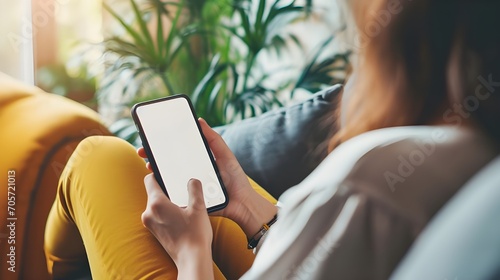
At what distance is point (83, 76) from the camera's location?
1.57m

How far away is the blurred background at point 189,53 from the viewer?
58.6 inches

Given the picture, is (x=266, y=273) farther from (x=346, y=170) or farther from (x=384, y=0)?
(x=384, y=0)

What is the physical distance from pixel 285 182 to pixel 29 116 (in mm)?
404

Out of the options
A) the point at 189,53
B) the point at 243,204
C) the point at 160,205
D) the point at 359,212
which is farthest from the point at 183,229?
the point at 189,53

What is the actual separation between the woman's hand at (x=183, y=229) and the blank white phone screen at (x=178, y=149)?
0.31 feet

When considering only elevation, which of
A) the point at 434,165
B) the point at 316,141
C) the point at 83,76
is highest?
the point at 434,165

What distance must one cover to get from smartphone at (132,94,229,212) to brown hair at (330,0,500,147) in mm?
311

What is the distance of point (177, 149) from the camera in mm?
798

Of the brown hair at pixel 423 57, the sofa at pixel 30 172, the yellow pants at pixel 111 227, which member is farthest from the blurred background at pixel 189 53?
the brown hair at pixel 423 57

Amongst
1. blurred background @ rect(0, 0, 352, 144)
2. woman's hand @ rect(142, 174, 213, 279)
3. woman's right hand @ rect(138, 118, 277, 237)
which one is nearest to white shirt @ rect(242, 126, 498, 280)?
woman's hand @ rect(142, 174, 213, 279)

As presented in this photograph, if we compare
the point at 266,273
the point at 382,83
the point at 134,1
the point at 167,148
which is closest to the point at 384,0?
the point at 382,83

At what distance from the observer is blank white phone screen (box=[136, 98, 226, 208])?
0.78m

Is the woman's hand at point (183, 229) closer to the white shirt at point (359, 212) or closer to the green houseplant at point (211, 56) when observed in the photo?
the white shirt at point (359, 212)

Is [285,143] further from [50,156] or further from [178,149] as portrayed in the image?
[50,156]
